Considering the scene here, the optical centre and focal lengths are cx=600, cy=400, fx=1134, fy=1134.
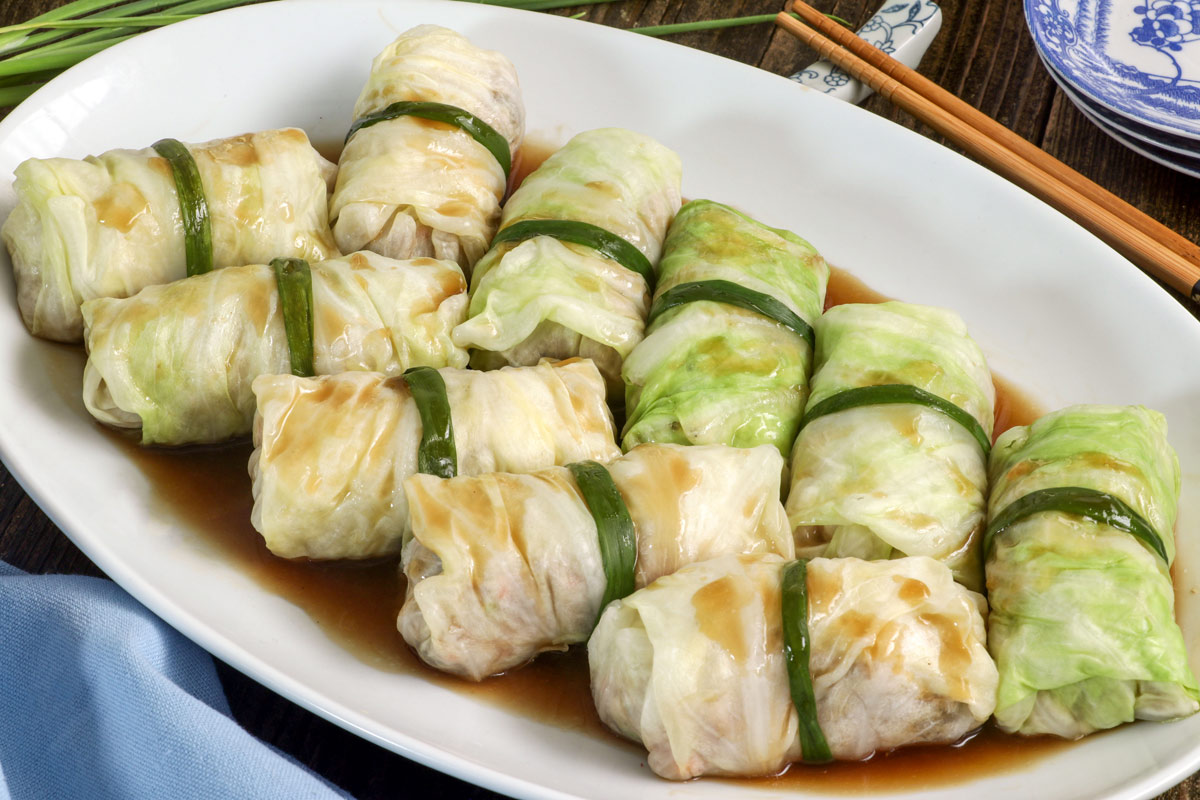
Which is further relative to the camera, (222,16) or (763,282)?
(222,16)

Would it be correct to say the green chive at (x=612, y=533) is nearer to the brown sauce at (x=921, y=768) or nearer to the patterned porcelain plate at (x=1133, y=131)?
the brown sauce at (x=921, y=768)

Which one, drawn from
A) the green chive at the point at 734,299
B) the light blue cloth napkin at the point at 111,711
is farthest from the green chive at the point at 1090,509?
the light blue cloth napkin at the point at 111,711

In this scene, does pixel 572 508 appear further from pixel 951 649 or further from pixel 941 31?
pixel 941 31

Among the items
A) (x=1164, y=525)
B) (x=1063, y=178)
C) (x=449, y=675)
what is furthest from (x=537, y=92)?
(x=1164, y=525)

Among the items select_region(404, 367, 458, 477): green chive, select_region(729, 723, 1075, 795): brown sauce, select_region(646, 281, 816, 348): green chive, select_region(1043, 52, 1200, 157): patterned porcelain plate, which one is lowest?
select_region(729, 723, 1075, 795): brown sauce

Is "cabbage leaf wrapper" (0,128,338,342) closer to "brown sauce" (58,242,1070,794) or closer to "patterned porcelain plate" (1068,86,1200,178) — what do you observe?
"brown sauce" (58,242,1070,794)

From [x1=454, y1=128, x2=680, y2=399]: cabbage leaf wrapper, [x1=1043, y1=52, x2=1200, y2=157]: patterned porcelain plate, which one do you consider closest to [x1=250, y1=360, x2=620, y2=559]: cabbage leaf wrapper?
[x1=454, y1=128, x2=680, y2=399]: cabbage leaf wrapper

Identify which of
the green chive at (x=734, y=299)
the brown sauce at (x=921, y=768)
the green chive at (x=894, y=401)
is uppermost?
the green chive at (x=734, y=299)
